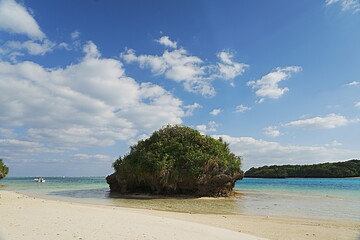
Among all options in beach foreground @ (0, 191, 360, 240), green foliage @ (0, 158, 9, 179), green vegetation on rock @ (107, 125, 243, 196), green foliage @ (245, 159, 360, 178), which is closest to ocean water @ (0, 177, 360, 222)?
green vegetation on rock @ (107, 125, 243, 196)

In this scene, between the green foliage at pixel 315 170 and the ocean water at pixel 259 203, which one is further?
the green foliage at pixel 315 170

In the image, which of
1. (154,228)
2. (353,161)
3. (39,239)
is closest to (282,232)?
(154,228)

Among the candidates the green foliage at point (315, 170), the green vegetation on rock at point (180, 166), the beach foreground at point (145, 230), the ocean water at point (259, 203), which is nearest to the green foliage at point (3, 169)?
the ocean water at point (259, 203)

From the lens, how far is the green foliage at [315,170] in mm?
90500

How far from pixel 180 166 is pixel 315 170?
88013mm

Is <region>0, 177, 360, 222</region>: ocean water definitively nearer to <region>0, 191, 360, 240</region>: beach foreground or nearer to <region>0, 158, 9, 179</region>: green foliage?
<region>0, 191, 360, 240</region>: beach foreground

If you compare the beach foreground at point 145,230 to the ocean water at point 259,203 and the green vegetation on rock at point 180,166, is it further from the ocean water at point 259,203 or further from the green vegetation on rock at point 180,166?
the green vegetation on rock at point 180,166

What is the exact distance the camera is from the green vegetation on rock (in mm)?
26531

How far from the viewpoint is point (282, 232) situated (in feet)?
34.5

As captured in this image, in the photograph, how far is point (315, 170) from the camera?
98.2 m

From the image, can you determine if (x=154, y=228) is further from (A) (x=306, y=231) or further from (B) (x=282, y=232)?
(A) (x=306, y=231)

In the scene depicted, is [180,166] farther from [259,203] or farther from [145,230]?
[145,230]

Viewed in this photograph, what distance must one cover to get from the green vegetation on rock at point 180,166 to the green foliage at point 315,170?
3128 inches

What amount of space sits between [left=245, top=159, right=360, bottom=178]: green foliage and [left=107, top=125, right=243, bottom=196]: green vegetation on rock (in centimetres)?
7945
